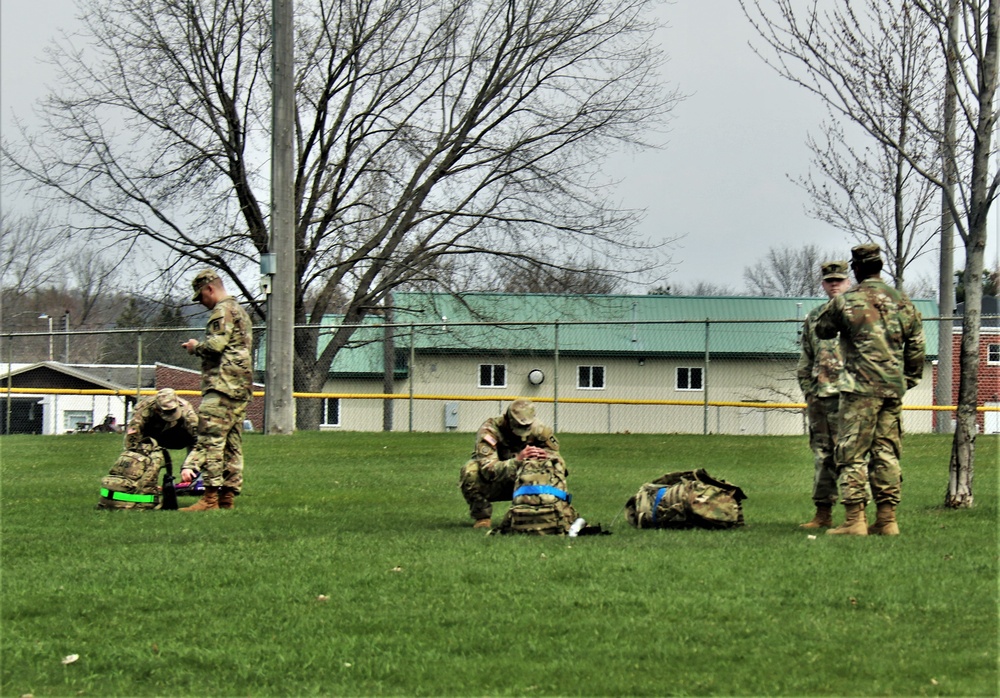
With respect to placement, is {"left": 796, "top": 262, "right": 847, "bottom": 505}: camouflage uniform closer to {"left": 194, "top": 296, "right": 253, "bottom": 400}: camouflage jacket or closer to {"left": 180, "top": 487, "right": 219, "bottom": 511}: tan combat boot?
{"left": 194, "top": 296, "right": 253, "bottom": 400}: camouflage jacket

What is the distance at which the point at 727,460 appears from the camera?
→ 17.4 m

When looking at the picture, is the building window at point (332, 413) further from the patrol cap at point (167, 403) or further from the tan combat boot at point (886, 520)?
the tan combat boot at point (886, 520)

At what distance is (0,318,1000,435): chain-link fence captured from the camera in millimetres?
29391

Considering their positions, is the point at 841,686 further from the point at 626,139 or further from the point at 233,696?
the point at 626,139

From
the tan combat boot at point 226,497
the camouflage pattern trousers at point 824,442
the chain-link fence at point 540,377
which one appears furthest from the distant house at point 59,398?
the camouflage pattern trousers at point 824,442

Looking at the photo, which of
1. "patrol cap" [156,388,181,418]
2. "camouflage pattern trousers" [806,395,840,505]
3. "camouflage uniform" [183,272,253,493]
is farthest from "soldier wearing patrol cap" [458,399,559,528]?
"patrol cap" [156,388,181,418]

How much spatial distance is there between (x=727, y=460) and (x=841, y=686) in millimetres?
12303

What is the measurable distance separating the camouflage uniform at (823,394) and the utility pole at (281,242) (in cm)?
1334

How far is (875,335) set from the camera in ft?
29.0

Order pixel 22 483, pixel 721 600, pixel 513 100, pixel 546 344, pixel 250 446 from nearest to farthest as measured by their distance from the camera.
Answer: pixel 721 600
pixel 22 483
pixel 250 446
pixel 546 344
pixel 513 100

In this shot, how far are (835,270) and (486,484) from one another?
331 cm

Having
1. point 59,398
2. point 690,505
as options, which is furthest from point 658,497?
point 59,398

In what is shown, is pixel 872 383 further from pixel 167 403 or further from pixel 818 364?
pixel 167 403

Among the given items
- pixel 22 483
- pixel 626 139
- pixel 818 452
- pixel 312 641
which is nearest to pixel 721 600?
pixel 312 641
